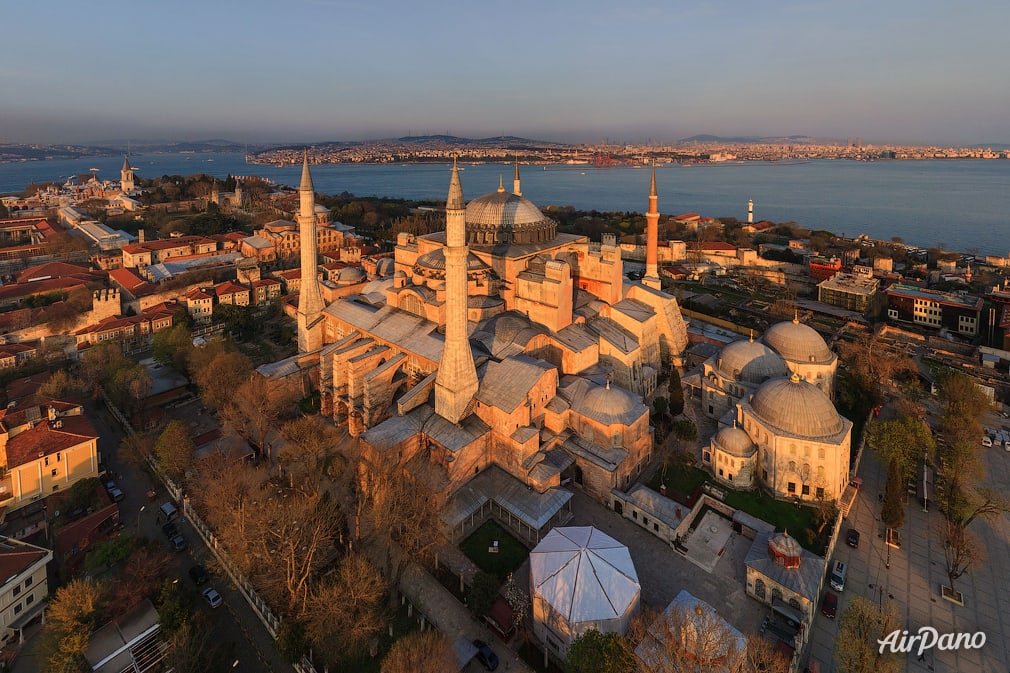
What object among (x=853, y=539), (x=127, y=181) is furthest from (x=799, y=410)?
(x=127, y=181)

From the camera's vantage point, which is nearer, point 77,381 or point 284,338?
point 77,381

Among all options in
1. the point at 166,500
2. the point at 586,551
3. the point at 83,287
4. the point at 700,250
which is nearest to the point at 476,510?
the point at 586,551

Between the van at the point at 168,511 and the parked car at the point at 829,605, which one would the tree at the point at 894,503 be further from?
the van at the point at 168,511

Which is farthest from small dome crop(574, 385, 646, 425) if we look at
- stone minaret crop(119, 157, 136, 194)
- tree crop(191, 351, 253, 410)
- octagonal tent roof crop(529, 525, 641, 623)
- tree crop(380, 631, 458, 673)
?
stone minaret crop(119, 157, 136, 194)

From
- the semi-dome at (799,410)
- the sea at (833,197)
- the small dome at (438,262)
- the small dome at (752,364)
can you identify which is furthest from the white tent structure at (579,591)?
the sea at (833,197)

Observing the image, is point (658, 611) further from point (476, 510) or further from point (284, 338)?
point (284, 338)

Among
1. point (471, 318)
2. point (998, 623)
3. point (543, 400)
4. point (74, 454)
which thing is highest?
point (471, 318)
